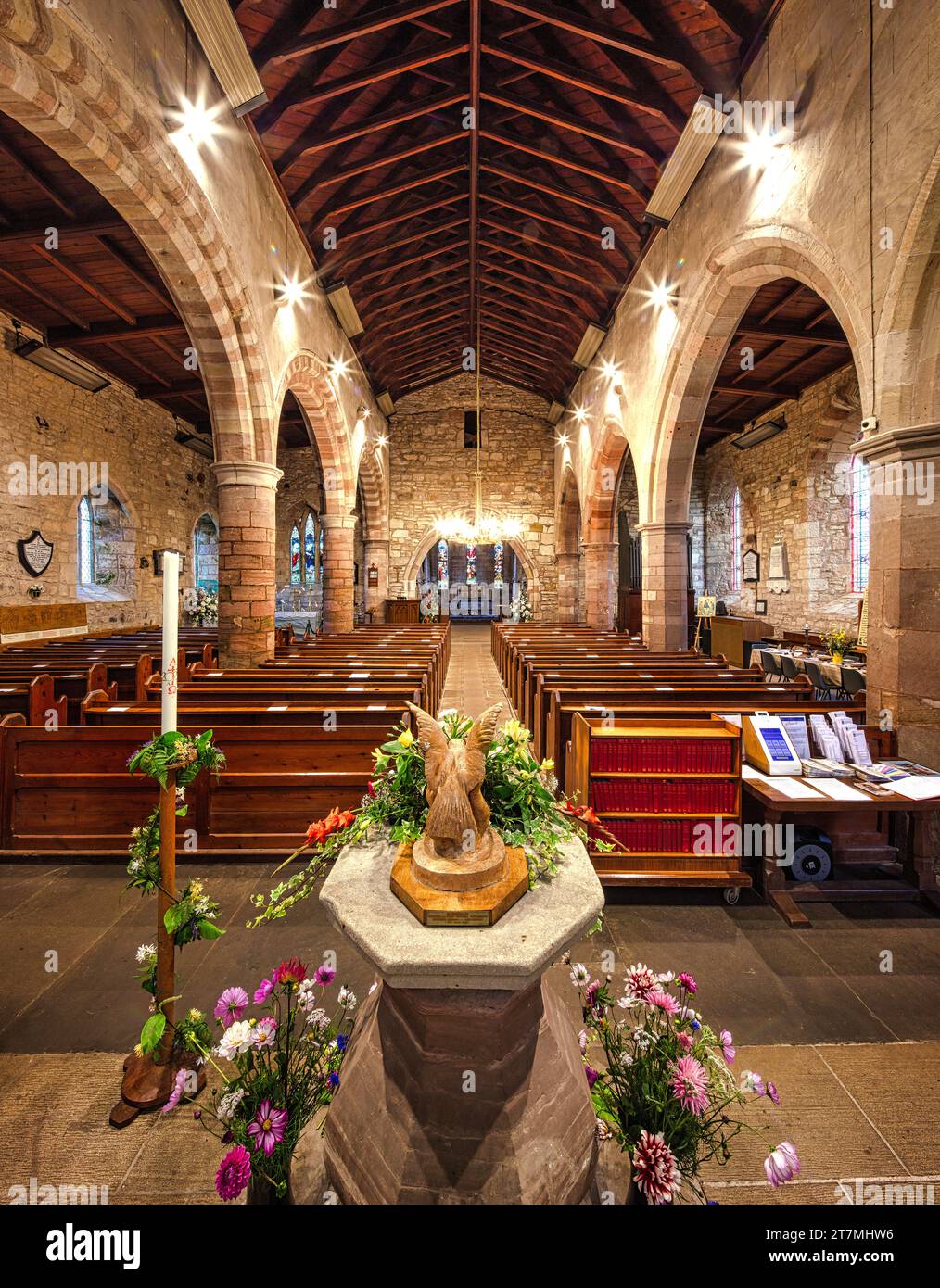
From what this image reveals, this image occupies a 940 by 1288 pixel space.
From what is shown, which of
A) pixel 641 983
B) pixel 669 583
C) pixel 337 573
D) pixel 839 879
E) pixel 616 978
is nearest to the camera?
pixel 641 983

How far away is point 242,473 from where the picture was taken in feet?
21.0

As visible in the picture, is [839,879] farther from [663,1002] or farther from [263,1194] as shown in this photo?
[263,1194]

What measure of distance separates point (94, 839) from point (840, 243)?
6.05 metres

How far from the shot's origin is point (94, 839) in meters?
3.31

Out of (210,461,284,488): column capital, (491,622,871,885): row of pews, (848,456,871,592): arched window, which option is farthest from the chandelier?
(491,622,871,885): row of pews

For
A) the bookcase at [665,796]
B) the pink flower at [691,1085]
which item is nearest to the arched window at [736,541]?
the bookcase at [665,796]

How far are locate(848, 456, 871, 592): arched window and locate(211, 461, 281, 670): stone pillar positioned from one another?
951cm

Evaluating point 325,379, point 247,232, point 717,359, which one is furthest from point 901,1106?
point 325,379

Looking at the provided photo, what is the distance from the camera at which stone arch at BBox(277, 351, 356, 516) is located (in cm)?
847

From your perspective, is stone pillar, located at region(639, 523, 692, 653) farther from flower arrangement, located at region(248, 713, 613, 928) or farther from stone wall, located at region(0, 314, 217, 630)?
stone wall, located at region(0, 314, 217, 630)

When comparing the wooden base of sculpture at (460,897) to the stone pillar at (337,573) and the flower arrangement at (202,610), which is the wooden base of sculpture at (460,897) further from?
the flower arrangement at (202,610)

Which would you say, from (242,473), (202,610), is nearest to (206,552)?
(202,610)

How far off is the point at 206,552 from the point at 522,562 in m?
8.40

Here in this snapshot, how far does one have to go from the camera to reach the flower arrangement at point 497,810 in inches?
53.4
